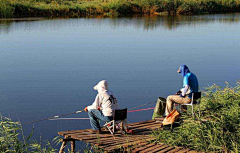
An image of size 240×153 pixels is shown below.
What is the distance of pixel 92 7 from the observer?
3709 cm

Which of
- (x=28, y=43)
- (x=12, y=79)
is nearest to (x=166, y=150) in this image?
(x=12, y=79)

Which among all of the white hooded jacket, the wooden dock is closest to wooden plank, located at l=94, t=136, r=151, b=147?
Result: the wooden dock

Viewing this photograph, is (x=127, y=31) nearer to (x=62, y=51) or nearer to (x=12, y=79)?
(x=62, y=51)

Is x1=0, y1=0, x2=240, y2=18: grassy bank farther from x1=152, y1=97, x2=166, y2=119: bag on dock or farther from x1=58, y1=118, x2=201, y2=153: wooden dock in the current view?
x1=58, y1=118, x2=201, y2=153: wooden dock

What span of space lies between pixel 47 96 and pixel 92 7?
2558 cm

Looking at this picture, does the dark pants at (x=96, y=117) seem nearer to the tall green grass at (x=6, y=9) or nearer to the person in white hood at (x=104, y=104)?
the person in white hood at (x=104, y=104)

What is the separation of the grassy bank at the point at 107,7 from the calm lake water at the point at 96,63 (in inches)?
254

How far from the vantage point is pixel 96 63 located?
54.7 feet

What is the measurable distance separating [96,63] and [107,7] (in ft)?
70.8

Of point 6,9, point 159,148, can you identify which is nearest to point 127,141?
point 159,148

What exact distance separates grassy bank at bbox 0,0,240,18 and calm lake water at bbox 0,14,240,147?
6.44 metres

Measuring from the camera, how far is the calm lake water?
11594mm

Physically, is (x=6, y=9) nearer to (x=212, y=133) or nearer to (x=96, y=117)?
(x=96, y=117)

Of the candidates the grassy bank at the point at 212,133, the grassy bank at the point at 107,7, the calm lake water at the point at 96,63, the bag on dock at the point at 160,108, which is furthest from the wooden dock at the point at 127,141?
the grassy bank at the point at 107,7
